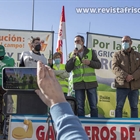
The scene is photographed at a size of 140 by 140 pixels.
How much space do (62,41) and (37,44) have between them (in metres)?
5.65

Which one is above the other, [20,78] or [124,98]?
[20,78]

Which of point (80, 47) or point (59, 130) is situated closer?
point (59, 130)

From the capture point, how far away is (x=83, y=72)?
4906 mm

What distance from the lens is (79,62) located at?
193 inches

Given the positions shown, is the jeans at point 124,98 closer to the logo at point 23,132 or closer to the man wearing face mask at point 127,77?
the man wearing face mask at point 127,77

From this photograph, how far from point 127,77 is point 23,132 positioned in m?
2.34

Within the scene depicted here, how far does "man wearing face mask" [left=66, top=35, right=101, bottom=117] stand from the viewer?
187 inches

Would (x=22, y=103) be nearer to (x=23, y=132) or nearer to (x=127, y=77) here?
(x=23, y=132)

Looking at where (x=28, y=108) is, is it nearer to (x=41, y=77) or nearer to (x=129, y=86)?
(x=41, y=77)

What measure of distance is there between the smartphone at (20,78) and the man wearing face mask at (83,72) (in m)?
2.56

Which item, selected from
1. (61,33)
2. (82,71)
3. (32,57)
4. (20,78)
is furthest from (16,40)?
(20,78)

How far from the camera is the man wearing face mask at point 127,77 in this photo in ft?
15.5

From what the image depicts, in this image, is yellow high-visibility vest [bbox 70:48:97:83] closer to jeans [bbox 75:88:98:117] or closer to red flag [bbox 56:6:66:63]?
jeans [bbox 75:88:98:117]

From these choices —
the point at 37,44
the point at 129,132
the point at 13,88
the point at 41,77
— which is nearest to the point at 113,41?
the point at 37,44
